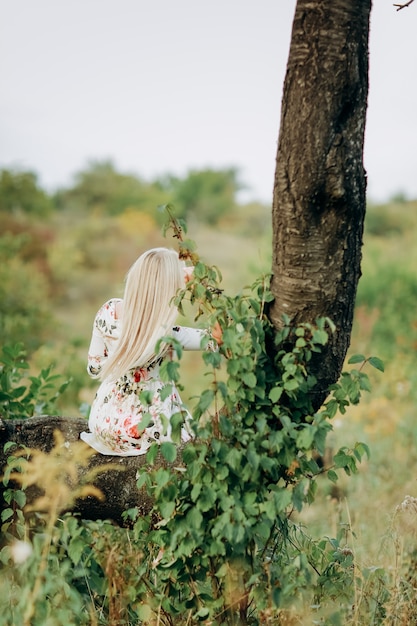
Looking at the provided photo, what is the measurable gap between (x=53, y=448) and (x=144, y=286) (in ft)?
2.67

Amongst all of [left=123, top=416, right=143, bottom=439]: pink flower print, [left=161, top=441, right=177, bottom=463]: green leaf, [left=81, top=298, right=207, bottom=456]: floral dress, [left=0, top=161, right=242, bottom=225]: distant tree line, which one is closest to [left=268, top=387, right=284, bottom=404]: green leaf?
[left=161, top=441, right=177, bottom=463]: green leaf

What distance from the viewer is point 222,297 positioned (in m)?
2.48

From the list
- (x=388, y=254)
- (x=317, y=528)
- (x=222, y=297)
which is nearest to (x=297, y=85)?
(x=222, y=297)

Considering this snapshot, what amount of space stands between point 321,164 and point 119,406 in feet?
4.37

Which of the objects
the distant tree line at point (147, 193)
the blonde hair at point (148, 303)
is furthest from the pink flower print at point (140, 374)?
the distant tree line at point (147, 193)

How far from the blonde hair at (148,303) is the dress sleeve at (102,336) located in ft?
0.42

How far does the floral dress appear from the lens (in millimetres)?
2982

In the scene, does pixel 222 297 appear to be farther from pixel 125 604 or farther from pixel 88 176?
pixel 88 176

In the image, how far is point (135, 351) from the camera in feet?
9.53

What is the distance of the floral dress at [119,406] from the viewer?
9.78ft

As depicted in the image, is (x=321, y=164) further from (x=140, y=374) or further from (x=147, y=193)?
(x=147, y=193)

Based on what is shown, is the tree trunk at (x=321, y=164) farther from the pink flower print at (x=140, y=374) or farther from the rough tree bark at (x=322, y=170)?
the pink flower print at (x=140, y=374)

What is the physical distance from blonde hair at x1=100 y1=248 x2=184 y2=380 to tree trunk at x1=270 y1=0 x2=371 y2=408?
1.55 ft

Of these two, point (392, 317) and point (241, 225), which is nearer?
point (392, 317)
